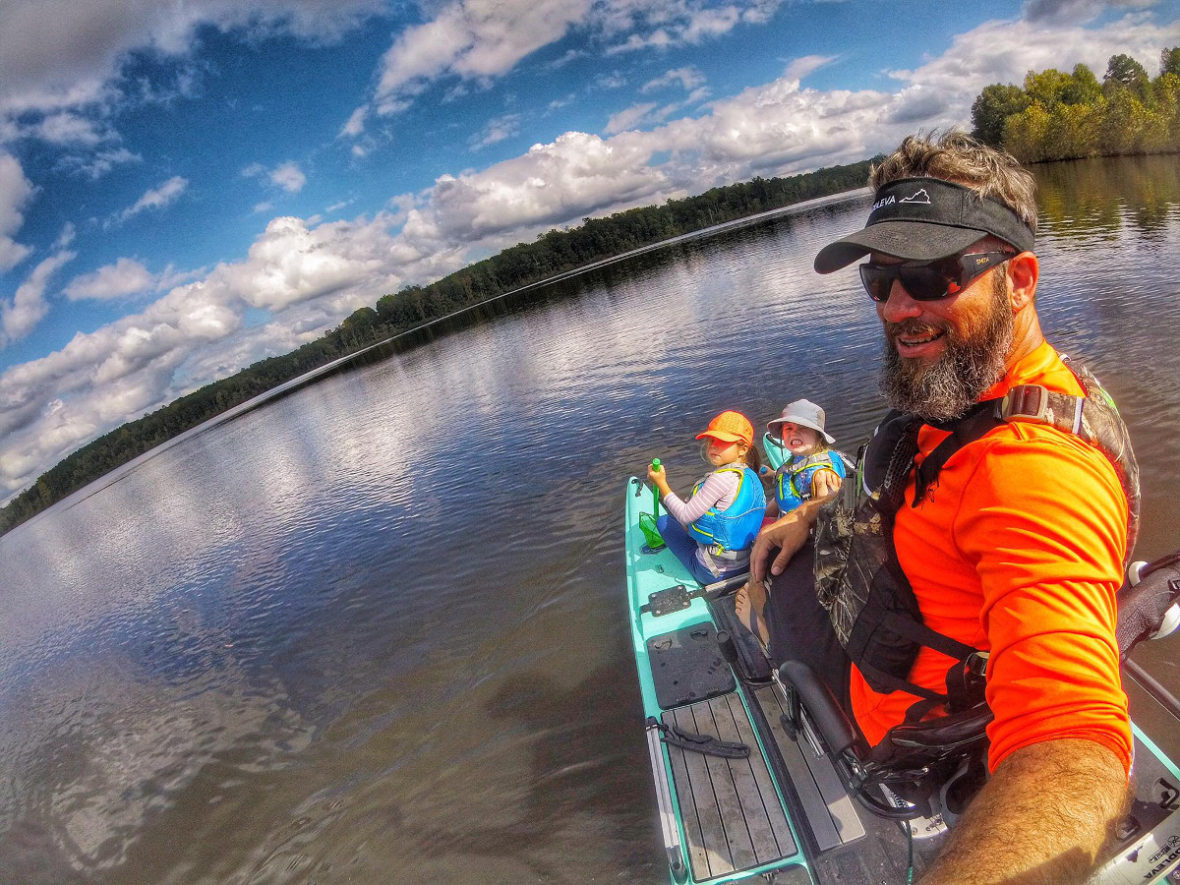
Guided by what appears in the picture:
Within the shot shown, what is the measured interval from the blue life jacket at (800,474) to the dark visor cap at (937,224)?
155 inches

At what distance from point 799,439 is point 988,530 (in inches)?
177

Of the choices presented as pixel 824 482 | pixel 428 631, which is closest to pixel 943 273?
pixel 824 482

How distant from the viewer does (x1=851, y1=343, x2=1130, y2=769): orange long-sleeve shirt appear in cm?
156

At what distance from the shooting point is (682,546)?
7184mm

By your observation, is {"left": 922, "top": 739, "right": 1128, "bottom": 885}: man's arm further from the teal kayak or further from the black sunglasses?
the black sunglasses

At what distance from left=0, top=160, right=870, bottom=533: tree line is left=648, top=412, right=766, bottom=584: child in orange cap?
409 feet

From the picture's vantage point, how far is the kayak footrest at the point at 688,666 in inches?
191

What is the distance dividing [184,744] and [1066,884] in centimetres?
1135

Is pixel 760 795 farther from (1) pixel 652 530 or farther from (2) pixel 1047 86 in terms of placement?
(2) pixel 1047 86

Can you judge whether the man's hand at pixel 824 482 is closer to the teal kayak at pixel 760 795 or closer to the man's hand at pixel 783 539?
the teal kayak at pixel 760 795

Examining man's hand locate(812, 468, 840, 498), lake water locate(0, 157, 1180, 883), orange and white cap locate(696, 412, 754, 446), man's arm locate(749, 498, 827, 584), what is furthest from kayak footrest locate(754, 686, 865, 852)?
Result: orange and white cap locate(696, 412, 754, 446)

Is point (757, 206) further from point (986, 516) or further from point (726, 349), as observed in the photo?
point (986, 516)

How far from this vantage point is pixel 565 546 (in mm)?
10891

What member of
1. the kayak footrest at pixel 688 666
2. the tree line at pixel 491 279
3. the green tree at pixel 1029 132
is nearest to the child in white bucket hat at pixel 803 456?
the kayak footrest at pixel 688 666
